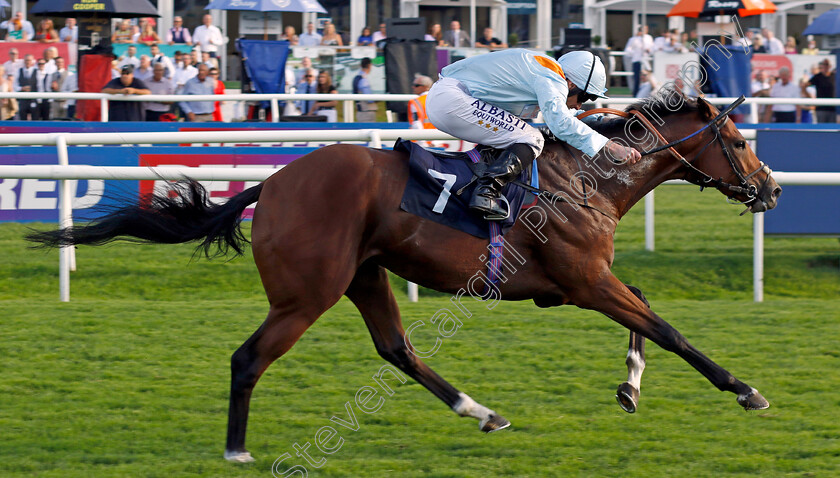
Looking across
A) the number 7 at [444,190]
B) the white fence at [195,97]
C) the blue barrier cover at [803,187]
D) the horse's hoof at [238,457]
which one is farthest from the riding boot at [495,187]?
the white fence at [195,97]

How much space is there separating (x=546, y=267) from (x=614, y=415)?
736 mm

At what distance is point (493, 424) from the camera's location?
4023mm

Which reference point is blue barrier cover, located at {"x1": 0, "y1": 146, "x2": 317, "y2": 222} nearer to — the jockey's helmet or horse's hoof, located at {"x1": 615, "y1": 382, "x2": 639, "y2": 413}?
the jockey's helmet

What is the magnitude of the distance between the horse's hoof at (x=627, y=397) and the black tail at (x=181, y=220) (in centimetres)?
168

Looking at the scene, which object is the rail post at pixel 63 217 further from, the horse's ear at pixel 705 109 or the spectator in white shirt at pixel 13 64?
the spectator in white shirt at pixel 13 64

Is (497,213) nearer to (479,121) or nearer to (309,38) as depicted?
(479,121)

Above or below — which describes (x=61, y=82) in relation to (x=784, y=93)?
above

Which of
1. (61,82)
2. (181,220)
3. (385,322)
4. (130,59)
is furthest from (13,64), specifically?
(385,322)

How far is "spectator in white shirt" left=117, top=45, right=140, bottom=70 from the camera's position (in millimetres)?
12266

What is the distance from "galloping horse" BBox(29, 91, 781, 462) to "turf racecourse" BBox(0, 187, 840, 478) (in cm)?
21

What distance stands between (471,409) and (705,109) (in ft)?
5.45

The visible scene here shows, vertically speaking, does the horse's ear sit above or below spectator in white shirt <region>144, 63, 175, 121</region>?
below

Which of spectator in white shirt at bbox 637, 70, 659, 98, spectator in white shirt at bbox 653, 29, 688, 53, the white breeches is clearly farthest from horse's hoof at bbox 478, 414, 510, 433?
spectator in white shirt at bbox 653, 29, 688, 53

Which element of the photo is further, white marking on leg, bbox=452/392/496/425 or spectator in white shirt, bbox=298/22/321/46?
spectator in white shirt, bbox=298/22/321/46
